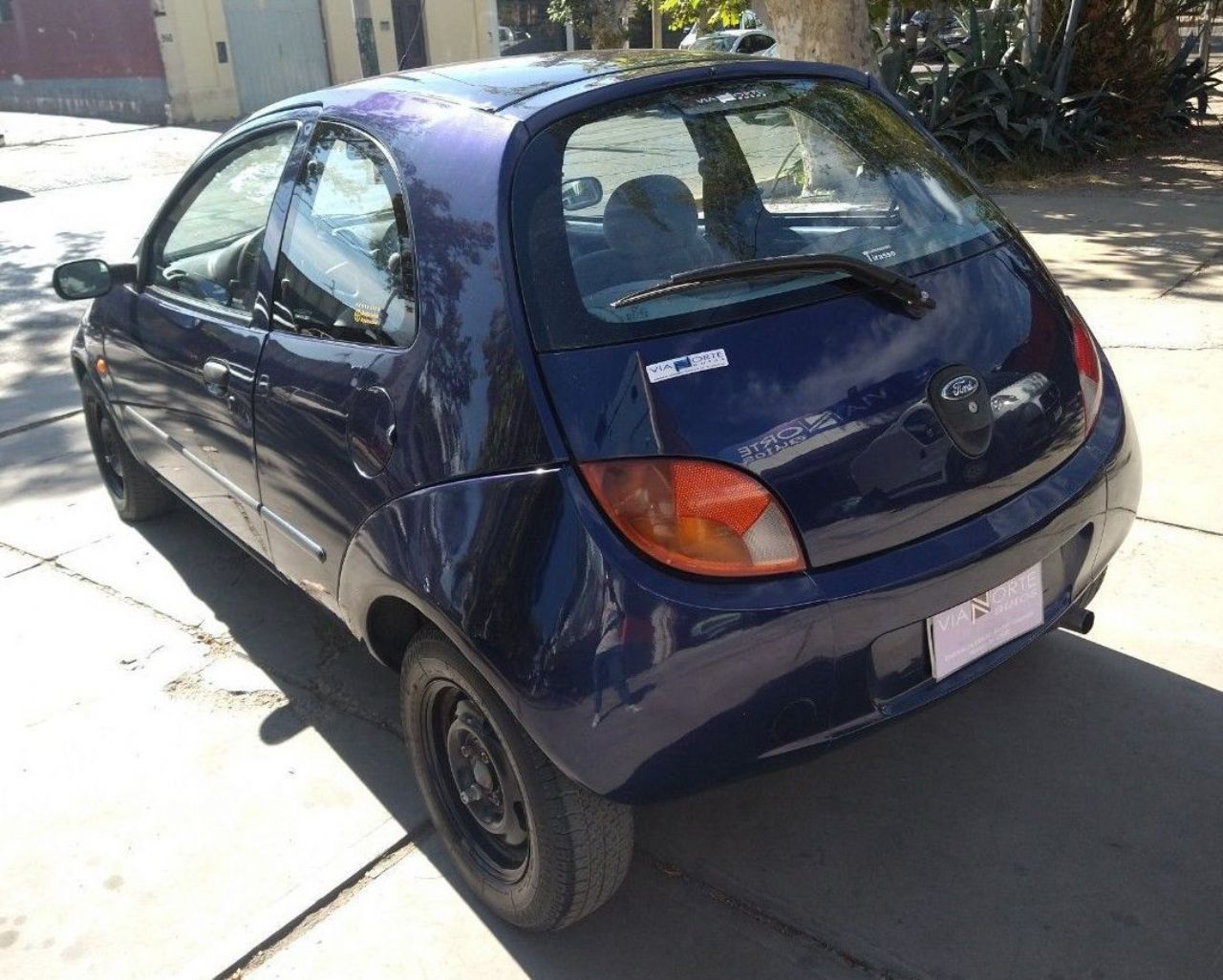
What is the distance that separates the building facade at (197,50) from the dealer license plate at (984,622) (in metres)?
23.5

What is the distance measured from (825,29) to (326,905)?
862 cm

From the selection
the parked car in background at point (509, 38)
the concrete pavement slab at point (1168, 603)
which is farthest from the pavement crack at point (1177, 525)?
the parked car in background at point (509, 38)

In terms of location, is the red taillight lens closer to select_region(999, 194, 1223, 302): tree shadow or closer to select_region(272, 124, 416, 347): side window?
select_region(272, 124, 416, 347): side window

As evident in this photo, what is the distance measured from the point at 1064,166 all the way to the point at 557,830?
11.2m

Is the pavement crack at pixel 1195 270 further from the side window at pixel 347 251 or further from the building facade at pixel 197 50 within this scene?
the building facade at pixel 197 50

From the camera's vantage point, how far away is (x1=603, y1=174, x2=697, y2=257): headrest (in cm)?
247

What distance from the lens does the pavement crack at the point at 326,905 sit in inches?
100

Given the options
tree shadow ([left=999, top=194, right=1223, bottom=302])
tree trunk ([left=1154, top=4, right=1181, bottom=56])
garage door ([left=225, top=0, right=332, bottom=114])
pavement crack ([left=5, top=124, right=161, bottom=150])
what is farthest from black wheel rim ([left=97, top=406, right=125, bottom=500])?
garage door ([left=225, top=0, right=332, bottom=114])

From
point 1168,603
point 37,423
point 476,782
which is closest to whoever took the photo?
point 476,782

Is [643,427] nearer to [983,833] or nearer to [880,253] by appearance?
[880,253]

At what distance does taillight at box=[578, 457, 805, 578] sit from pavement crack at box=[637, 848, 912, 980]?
2.84ft

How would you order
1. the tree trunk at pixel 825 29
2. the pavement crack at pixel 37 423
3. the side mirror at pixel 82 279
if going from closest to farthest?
the side mirror at pixel 82 279
the pavement crack at pixel 37 423
the tree trunk at pixel 825 29

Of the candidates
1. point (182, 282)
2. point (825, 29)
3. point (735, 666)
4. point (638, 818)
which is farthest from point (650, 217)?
point (825, 29)

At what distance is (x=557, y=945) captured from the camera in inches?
100
